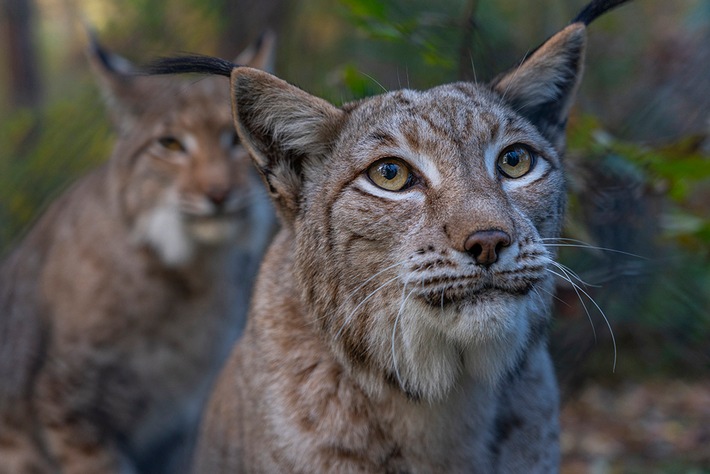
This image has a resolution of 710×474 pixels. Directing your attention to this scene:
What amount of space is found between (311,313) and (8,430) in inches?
127

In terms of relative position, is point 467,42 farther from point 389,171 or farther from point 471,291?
point 471,291

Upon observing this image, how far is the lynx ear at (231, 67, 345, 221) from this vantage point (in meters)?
3.63

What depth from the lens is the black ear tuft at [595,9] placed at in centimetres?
377

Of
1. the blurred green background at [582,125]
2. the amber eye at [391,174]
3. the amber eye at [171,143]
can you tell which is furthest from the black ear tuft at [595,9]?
the amber eye at [171,143]

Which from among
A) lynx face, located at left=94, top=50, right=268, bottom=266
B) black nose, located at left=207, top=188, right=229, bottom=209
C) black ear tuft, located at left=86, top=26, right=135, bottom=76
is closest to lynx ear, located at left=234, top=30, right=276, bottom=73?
lynx face, located at left=94, top=50, right=268, bottom=266

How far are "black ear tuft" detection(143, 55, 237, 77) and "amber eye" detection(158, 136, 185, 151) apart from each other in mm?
2340

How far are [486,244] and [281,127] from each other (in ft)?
3.69

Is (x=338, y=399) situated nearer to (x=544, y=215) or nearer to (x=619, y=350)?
(x=544, y=215)

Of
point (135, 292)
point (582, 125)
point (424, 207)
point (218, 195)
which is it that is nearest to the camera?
point (424, 207)

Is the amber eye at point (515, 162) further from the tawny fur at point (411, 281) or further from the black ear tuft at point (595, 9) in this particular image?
the black ear tuft at point (595, 9)

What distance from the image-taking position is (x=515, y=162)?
3666 mm

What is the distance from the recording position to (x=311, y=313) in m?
3.80

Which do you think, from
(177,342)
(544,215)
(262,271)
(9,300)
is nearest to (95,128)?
(9,300)

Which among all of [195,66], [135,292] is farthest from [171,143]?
[195,66]
